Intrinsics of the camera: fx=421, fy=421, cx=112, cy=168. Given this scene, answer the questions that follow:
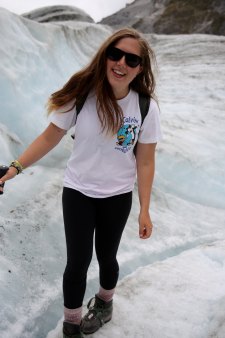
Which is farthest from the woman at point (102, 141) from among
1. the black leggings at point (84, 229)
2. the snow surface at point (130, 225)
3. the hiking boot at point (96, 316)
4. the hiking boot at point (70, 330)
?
the snow surface at point (130, 225)

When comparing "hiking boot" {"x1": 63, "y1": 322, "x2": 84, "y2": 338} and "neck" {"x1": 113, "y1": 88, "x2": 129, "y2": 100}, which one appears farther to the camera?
"hiking boot" {"x1": 63, "y1": 322, "x2": 84, "y2": 338}

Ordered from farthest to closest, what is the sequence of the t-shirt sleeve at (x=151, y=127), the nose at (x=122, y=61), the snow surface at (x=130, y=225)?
the snow surface at (x=130, y=225), the t-shirt sleeve at (x=151, y=127), the nose at (x=122, y=61)

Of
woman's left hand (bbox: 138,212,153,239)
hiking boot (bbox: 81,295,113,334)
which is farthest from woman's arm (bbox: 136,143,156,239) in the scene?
hiking boot (bbox: 81,295,113,334)

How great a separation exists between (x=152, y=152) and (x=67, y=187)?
0.45 metres

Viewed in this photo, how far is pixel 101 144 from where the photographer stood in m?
1.92

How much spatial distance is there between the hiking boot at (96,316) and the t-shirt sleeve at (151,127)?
39.4 inches

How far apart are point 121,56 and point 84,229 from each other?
31.6 inches

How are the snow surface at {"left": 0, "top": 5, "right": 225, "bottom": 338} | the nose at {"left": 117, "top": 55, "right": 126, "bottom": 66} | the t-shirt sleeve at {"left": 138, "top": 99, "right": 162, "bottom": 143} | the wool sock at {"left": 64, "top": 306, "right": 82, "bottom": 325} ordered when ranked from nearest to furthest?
1. the nose at {"left": 117, "top": 55, "right": 126, "bottom": 66}
2. the t-shirt sleeve at {"left": 138, "top": 99, "right": 162, "bottom": 143}
3. the wool sock at {"left": 64, "top": 306, "right": 82, "bottom": 325}
4. the snow surface at {"left": 0, "top": 5, "right": 225, "bottom": 338}

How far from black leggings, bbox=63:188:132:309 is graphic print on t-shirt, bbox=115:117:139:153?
244 millimetres

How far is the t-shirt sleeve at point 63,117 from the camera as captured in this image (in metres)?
1.92

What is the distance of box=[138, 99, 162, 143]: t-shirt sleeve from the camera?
197 centimetres

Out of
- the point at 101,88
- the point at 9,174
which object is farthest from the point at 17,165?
the point at 101,88

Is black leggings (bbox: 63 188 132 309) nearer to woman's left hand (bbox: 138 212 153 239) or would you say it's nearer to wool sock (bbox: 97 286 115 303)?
woman's left hand (bbox: 138 212 153 239)

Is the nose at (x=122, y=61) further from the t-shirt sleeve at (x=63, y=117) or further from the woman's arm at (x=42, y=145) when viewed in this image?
the woman's arm at (x=42, y=145)
